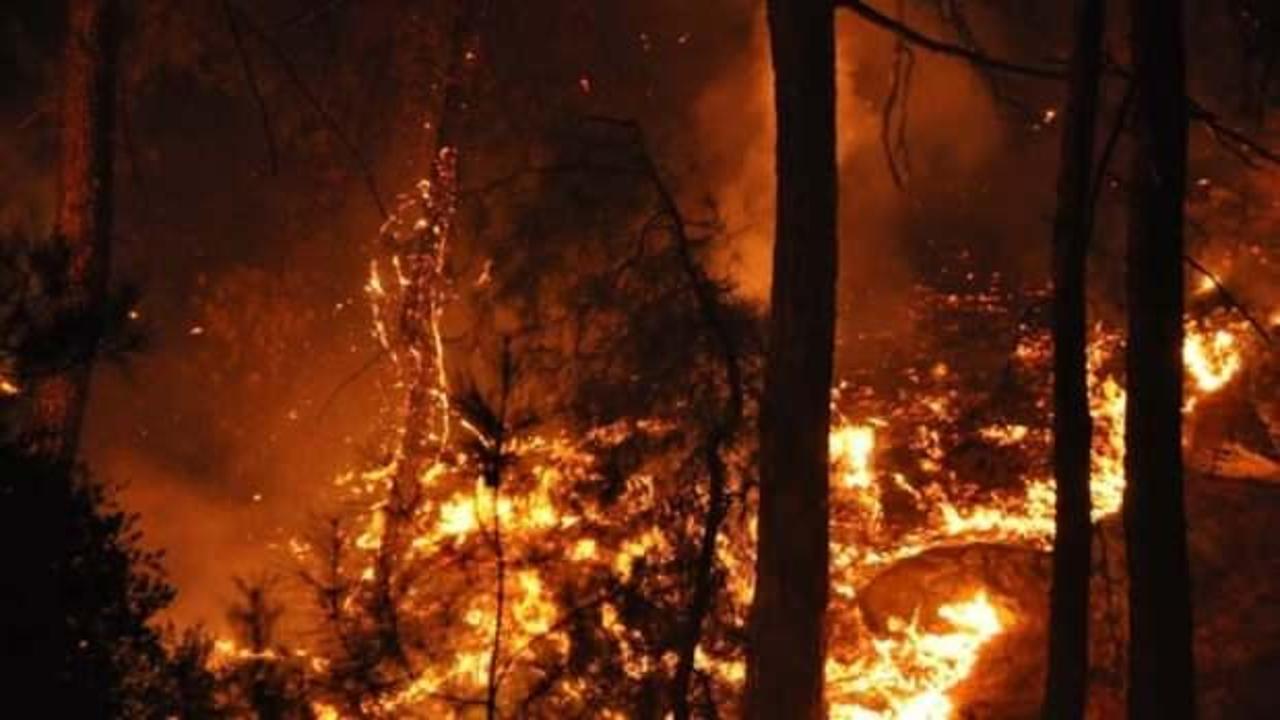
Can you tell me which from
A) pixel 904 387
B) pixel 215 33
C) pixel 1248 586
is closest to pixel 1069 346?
pixel 1248 586

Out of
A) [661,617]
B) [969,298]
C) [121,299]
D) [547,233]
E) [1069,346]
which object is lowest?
[661,617]

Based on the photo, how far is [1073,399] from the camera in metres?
8.88

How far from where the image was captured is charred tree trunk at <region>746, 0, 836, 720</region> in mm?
7500

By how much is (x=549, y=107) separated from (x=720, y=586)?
11520 mm

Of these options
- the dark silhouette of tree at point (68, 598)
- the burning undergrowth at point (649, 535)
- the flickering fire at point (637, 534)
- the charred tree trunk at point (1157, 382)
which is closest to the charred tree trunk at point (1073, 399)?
the charred tree trunk at point (1157, 382)

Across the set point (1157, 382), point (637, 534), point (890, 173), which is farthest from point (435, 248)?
point (1157, 382)

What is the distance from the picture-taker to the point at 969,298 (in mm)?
20844

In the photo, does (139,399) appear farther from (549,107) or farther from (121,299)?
(121,299)

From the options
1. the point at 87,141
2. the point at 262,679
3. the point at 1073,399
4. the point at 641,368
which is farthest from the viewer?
the point at 641,368

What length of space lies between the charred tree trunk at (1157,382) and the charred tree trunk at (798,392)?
187 cm

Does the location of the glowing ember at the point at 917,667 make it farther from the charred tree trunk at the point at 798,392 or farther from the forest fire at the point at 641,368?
the charred tree trunk at the point at 798,392

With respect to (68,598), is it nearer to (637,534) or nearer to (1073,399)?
(637,534)

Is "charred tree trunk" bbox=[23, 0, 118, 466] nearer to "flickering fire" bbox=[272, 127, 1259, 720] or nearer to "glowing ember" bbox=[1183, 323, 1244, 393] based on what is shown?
"flickering fire" bbox=[272, 127, 1259, 720]

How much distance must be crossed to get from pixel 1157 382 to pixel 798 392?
2191mm
